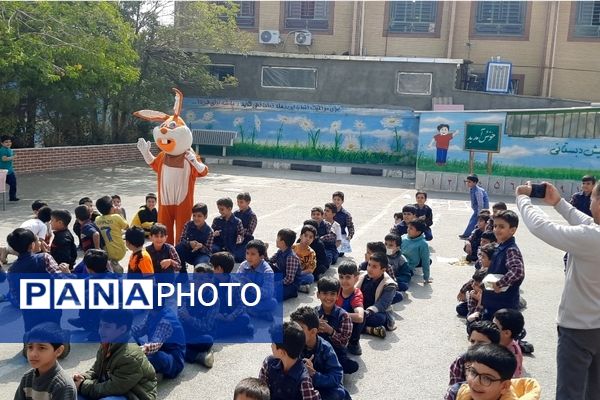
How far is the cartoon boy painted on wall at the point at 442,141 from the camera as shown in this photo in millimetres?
19484

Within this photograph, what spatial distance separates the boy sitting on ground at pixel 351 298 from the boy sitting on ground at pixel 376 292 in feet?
1.66

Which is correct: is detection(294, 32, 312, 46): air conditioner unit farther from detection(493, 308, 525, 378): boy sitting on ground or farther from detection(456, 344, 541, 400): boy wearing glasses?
detection(456, 344, 541, 400): boy wearing glasses

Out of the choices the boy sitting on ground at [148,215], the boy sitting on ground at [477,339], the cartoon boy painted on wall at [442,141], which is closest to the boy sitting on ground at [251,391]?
the boy sitting on ground at [477,339]

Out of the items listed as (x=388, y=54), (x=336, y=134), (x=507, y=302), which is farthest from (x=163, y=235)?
(x=388, y=54)

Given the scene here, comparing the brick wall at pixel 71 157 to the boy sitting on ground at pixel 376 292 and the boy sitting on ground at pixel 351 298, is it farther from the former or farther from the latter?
the boy sitting on ground at pixel 351 298

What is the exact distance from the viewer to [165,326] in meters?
5.08

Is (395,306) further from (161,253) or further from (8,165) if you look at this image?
(8,165)

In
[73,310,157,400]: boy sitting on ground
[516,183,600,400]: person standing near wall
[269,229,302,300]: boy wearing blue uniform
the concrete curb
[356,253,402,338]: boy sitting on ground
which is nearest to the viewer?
[516,183,600,400]: person standing near wall

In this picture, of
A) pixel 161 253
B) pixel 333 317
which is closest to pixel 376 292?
pixel 333 317

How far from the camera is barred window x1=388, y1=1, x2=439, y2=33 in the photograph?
27.1 metres

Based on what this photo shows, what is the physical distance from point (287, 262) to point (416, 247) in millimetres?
1982

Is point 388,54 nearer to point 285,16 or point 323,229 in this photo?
point 285,16

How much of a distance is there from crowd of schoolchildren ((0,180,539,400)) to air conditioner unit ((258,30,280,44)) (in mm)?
19612

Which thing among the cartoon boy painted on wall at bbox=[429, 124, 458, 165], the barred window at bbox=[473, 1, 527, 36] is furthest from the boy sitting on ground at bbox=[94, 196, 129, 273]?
the barred window at bbox=[473, 1, 527, 36]
